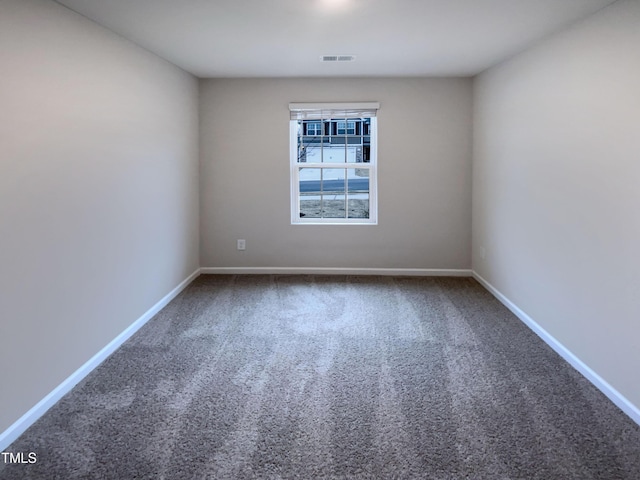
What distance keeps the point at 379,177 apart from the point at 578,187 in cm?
238

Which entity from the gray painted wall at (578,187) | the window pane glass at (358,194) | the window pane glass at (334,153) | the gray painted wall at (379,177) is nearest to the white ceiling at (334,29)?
the gray painted wall at (578,187)

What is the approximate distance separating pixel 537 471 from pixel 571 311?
1351 mm

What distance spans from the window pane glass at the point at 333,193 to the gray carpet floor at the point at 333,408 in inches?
68.1

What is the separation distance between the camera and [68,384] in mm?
2428

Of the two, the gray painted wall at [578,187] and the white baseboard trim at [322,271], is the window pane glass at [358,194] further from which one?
the gray painted wall at [578,187]

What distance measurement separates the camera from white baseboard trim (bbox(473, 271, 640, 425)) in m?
2.18

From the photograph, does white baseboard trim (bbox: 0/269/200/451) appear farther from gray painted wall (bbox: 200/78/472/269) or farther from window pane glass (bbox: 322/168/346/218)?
window pane glass (bbox: 322/168/346/218)

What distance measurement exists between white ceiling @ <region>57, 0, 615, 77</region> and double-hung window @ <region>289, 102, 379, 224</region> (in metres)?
0.81

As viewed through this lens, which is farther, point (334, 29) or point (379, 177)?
point (379, 177)

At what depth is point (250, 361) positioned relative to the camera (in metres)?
2.80

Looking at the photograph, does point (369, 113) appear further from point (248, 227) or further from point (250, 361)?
point (250, 361)

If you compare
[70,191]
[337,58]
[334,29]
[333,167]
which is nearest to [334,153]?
[333,167]

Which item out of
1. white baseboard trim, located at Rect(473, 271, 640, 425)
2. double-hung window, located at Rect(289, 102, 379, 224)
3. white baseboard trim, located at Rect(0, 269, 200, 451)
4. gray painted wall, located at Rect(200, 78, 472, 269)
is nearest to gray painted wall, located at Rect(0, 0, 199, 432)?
white baseboard trim, located at Rect(0, 269, 200, 451)

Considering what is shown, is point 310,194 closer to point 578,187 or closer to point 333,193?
point 333,193
